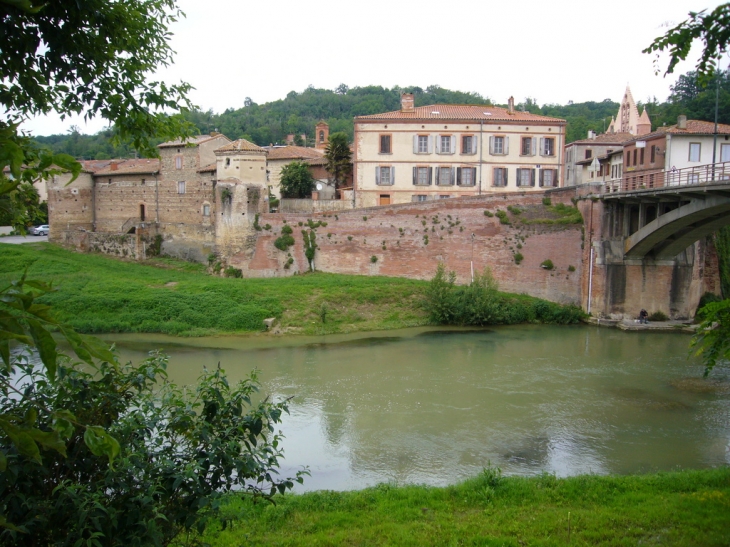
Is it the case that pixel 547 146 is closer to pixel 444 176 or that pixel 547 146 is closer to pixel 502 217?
pixel 444 176

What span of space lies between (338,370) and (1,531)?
16.5 m

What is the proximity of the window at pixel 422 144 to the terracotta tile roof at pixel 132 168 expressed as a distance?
1478 centimetres

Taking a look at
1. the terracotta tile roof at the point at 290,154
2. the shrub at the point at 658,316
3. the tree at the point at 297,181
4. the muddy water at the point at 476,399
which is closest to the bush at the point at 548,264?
the muddy water at the point at 476,399

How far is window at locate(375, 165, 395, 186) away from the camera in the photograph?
3666 centimetres

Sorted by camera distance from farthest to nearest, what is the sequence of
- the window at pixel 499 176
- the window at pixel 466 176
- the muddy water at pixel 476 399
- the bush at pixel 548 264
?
the window at pixel 499 176 → the window at pixel 466 176 → the bush at pixel 548 264 → the muddy water at pixel 476 399

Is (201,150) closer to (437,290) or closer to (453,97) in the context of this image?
(437,290)

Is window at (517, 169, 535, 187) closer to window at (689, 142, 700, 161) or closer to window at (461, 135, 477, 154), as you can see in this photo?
window at (461, 135, 477, 154)

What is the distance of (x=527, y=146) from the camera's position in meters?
37.0

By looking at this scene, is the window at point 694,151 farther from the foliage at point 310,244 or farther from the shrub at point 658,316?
the foliage at point 310,244

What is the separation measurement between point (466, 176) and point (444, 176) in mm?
1210

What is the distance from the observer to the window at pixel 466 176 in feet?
120

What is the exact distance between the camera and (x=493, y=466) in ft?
41.9

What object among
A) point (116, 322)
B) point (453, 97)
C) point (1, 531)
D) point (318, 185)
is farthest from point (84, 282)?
point (453, 97)

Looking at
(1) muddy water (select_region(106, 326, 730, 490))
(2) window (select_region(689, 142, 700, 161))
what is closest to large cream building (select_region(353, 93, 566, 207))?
(2) window (select_region(689, 142, 700, 161))
